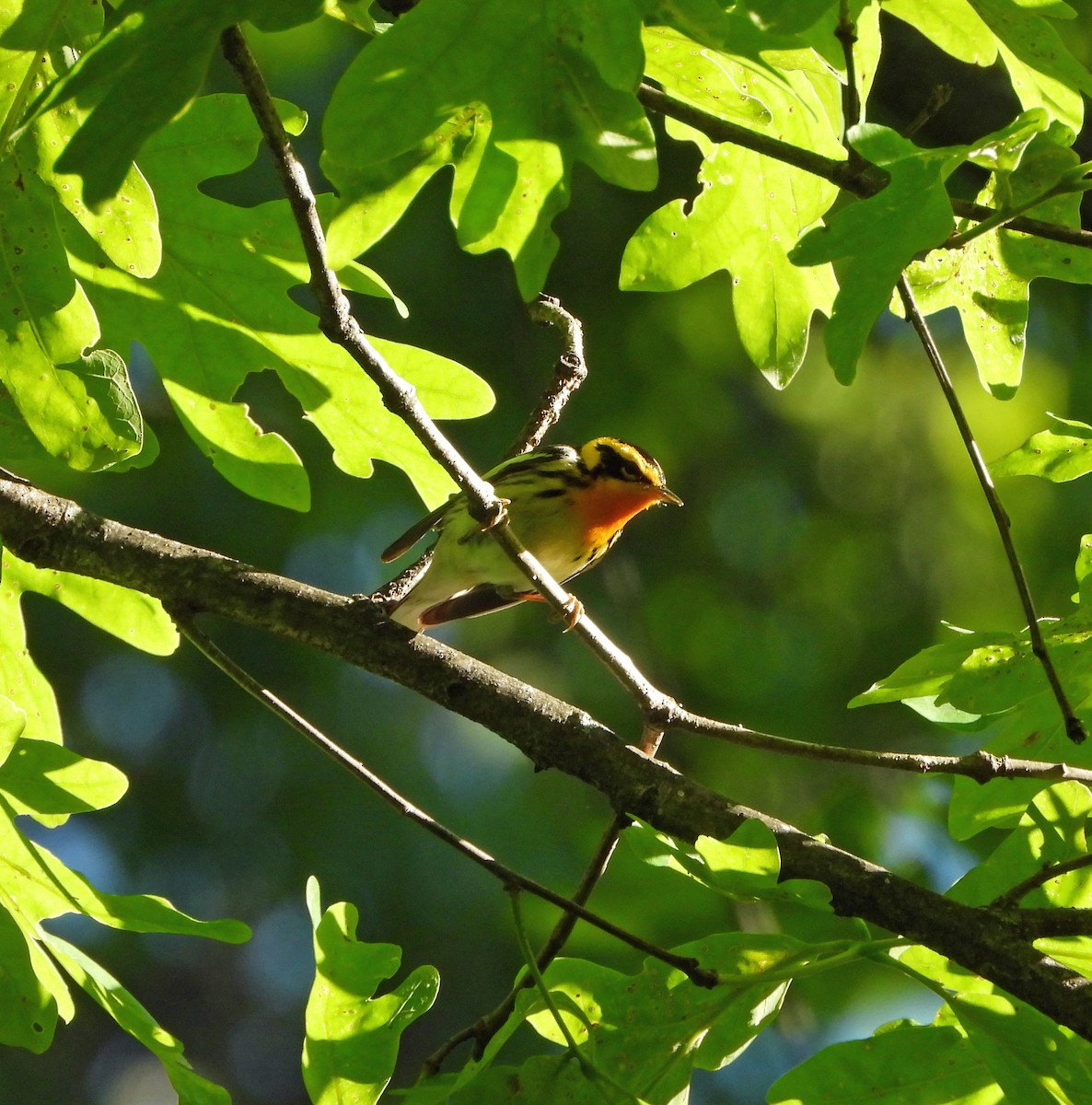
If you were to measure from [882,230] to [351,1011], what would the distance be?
121 cm

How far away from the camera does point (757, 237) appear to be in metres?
2.13

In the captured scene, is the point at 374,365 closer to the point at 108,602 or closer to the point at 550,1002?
the point at 550,1002

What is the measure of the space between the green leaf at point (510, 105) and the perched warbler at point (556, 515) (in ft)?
5.80

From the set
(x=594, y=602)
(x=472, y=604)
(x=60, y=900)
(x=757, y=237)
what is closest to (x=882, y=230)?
(x=757, y=237)

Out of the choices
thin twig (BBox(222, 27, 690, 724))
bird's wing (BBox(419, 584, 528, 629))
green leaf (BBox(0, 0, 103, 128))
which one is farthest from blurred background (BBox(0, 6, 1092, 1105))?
green leaf (BBox(0, 0, 103, 128))

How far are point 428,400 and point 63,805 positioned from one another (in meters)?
0.93

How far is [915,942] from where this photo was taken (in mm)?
1658

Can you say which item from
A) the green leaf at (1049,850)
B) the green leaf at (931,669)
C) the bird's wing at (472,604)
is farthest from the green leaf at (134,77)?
the bird's wing at (472,604)

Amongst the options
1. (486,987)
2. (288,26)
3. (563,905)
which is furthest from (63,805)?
(486,987)

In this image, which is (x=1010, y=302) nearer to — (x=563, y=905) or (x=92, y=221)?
(x=563, y=905)

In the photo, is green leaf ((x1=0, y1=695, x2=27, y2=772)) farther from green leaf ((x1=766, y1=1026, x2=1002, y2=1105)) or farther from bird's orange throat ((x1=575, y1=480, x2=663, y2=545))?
bird's orange throat ((x1=575, y1=480, x2=663, y2=545))

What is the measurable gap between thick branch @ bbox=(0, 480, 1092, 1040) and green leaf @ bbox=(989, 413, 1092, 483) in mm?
705

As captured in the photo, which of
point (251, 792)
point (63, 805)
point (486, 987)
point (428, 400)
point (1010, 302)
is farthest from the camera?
point (251, 792)

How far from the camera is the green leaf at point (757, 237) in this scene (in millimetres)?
1985
